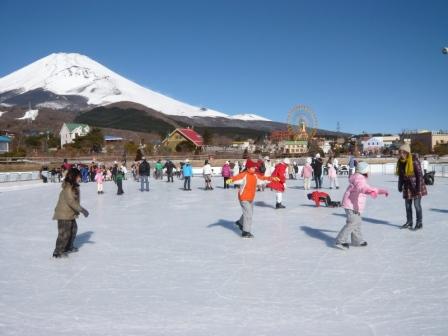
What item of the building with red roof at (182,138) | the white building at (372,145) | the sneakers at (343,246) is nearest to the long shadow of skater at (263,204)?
the sneakers at (343,246)

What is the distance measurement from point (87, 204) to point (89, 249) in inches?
272

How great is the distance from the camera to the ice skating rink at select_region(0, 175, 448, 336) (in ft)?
12.1

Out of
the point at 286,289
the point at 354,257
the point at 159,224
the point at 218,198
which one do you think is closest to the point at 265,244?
the point at 354,257

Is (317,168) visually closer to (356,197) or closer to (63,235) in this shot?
(356,197)

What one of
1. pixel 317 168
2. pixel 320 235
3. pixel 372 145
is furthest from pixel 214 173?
pixel 372 145

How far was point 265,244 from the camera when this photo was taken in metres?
6.88

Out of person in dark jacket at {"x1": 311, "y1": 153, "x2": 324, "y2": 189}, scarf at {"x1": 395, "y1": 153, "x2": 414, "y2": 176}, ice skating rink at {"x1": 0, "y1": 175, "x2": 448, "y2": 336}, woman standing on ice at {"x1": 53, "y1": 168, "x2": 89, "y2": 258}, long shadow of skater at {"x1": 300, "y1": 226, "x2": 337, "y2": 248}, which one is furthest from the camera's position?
person in dark jacket at {"x1": 311, "y1": 153, "x2": 324, "y2": 189}

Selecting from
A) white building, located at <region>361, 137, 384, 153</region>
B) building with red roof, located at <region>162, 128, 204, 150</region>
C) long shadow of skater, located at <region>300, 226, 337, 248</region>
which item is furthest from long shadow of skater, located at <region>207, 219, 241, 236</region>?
white building, located at <region>361, 137, 384, 153</region>

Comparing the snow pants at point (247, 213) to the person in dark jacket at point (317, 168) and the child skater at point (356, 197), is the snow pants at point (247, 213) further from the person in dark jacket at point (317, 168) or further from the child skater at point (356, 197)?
the person in dark jacket at point (317, 168)

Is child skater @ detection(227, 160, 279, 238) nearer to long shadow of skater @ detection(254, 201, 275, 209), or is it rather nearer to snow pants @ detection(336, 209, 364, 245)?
snow pants @ detection(336, 209, 364, 245)

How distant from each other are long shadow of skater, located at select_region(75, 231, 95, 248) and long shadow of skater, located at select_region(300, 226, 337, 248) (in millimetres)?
3698

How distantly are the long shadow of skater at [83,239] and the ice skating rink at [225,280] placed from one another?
0.02 metres

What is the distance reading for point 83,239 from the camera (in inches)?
300

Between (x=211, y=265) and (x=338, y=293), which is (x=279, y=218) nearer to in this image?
(x=211, y=265)
